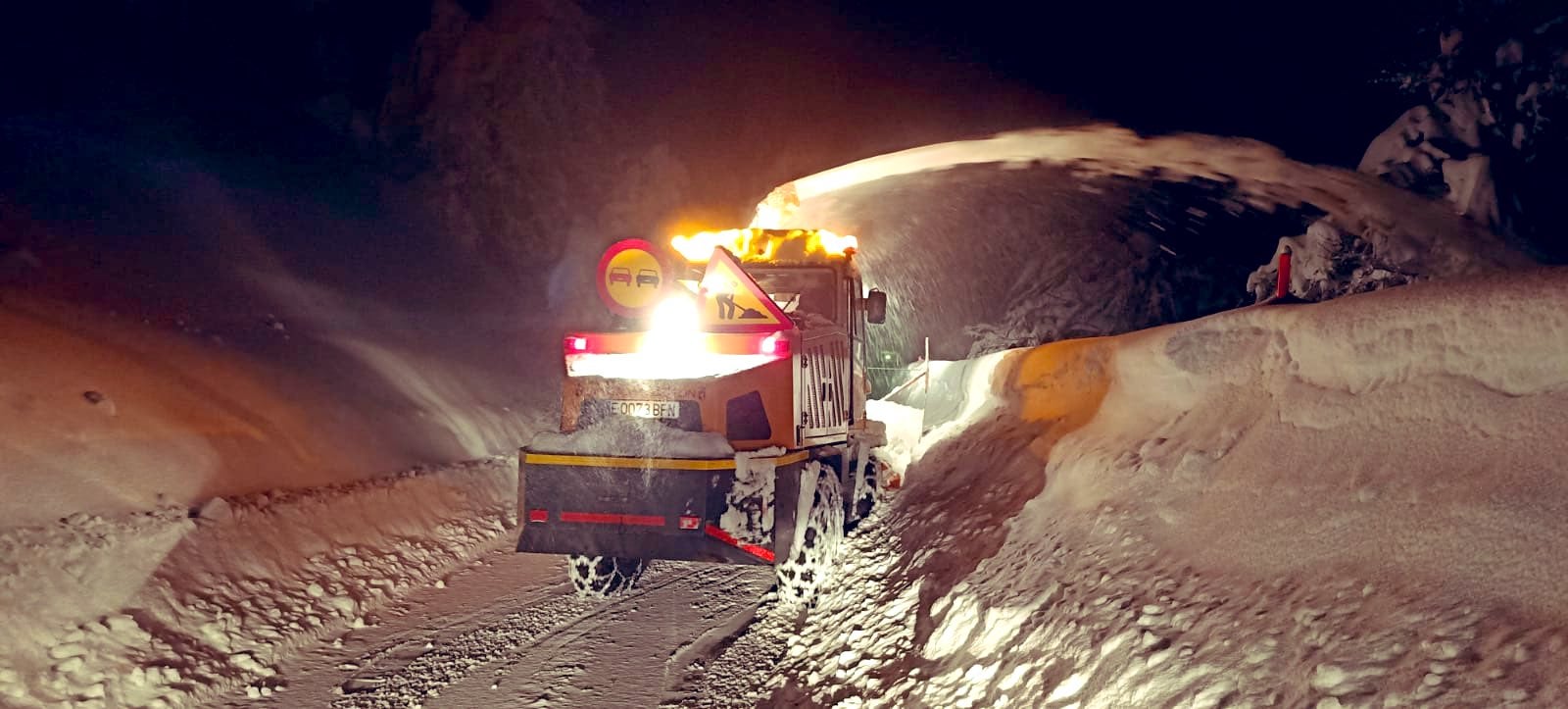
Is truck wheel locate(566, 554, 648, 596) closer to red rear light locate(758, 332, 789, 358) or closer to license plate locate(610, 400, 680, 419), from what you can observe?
license plate locate(610, 400, 680, 419)

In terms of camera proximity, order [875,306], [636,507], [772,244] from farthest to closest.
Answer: [772,244] < [875,306] < [636,507]

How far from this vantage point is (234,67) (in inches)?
907

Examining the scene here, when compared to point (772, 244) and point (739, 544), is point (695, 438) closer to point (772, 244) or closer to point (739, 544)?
point (739, 544)

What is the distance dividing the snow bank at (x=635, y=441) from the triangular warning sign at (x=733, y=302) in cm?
104

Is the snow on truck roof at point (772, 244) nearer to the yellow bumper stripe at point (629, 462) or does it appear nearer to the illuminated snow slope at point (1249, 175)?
the yellow bumper stripe at point (629, 462)

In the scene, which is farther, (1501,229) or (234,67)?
(234,67)

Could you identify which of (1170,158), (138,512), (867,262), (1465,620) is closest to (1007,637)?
(1465,620)

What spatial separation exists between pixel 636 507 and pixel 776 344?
1389 mm

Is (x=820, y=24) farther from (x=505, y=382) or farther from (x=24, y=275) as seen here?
(x=24, y=275)

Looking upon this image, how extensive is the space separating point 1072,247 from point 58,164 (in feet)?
63.6

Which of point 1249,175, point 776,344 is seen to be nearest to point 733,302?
point 776,344

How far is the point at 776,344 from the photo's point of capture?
5645mm

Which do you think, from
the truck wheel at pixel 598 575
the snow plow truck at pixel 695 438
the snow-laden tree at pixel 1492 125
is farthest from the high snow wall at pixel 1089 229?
the truck wheel at pixel 598 575

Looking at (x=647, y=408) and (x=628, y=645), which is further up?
(x=647, y=408)
